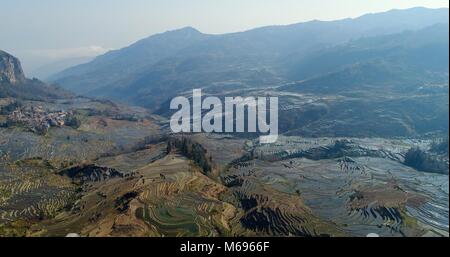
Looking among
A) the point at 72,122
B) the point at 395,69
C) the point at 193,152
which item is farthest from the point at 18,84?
the point at 395,69

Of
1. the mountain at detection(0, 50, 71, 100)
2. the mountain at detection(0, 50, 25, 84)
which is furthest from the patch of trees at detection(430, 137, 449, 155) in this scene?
the mountain at detection(0, 50, 25, 84)

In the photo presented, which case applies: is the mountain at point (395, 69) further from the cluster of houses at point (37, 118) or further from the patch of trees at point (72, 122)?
the cluster of houses at point (37, 118)

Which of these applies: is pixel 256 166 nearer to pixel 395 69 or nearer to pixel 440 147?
pixel 440 147

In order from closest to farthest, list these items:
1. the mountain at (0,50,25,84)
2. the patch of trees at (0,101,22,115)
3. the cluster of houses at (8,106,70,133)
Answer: the cluster of houses at (8,106,70,133), the patch of trees at (0,101,22,115), the mountain at (0,50,25,84)

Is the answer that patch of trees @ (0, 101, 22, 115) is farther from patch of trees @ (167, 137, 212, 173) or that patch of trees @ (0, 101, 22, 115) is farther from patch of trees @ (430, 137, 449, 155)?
patch of trees @ (430, 137, 449, 155)

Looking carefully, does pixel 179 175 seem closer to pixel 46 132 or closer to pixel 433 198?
pixel 433 198

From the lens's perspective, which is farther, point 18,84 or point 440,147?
point 18,84

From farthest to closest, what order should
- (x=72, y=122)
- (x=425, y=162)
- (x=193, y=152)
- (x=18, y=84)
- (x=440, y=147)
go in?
1. (x=18, y=84)
2. (x=72, y=122)
3. (x=440, y=147)
4. (x=425, y=162)
5. (x=193, y=152)
